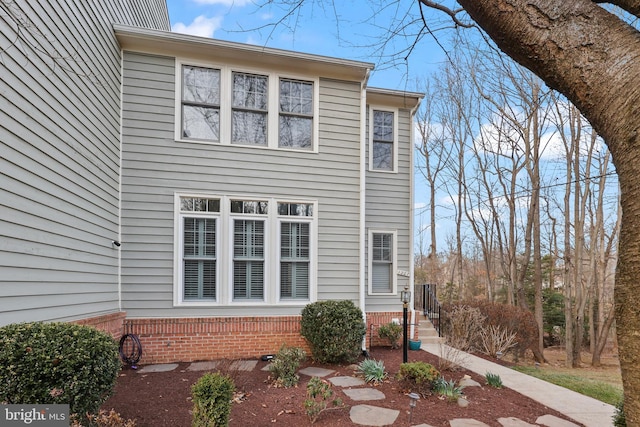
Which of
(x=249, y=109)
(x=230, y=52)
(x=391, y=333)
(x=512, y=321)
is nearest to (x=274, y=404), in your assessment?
(x=391, y=333)

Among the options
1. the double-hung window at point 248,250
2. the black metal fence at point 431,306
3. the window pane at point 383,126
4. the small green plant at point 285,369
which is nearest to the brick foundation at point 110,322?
the double-hung window at point 248,250

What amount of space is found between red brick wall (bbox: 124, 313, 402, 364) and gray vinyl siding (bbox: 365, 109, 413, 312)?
227 centimetres

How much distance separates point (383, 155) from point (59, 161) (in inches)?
231

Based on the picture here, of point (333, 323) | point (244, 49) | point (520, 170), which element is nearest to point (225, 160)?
point (244, 49)

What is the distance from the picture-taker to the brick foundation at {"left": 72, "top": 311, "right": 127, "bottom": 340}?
4.64 m

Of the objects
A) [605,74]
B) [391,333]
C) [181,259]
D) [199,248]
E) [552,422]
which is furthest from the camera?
[391,333]

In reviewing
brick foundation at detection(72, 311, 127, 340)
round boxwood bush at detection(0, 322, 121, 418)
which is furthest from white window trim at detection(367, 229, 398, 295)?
round boxwood bush at detection(0, 322, 121, 418)

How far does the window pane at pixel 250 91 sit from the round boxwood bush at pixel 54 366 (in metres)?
4.59

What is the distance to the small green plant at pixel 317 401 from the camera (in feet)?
11.8

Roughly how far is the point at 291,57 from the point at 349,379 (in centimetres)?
519

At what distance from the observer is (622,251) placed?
48.9 inches

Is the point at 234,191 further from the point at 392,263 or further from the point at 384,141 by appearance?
the point at 392,263

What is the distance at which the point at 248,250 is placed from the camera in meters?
6.29

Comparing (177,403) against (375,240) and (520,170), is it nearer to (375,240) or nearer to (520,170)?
(375,240)
